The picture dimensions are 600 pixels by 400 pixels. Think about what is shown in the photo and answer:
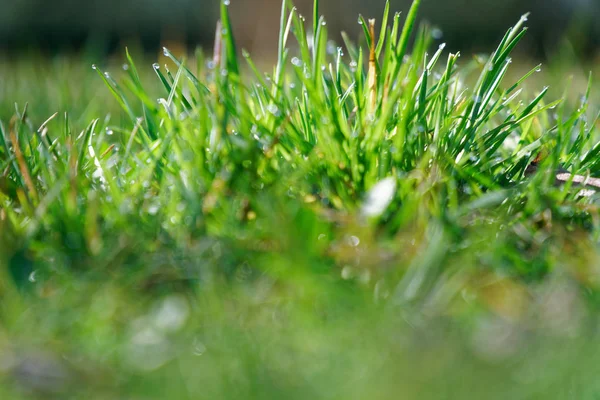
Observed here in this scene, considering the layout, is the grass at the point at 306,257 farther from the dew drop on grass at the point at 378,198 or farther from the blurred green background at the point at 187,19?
the blurred green background at the point at 187,19

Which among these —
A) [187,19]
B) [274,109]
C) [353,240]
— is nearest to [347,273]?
[353,240]

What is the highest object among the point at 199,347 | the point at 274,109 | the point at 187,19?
the point at 274,109

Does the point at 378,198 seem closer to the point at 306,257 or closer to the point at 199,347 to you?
the point at 306,257

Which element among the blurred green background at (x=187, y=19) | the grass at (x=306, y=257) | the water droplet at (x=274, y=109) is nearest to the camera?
the grass at (x=306, y=257)

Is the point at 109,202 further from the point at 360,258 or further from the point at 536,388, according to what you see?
the point at 536,388

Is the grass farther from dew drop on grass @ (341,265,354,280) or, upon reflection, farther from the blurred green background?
the blurred green background

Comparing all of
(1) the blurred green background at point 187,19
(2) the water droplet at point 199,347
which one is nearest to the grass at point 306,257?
(2) the water droplet at point 199,347

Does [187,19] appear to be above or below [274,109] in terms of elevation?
below

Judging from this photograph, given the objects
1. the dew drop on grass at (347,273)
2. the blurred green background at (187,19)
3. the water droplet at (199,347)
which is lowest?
the blurred green background at (187,19)
